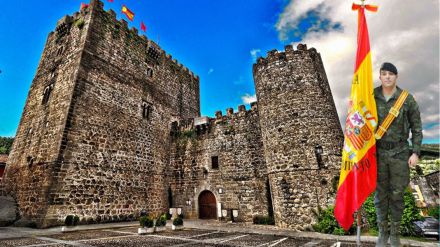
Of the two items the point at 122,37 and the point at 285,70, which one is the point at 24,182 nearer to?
the point at 122,37

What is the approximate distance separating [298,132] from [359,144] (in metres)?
7.97

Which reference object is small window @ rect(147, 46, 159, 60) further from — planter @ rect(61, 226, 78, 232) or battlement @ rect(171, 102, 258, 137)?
planter @ rect(61, 226, 78, 232)

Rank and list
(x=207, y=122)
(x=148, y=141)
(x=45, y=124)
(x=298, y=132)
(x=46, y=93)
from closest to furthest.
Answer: (x=298, y=132) < (x=45, y=124) < (x=46, y=93) < (x=148, y=141) < (x=207, y=122)

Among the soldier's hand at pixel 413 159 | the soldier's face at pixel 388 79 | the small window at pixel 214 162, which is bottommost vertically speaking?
the soldier's hand at pixel 413 159

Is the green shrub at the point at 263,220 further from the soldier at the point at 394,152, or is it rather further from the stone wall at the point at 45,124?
the stone wall at the point at 45,124

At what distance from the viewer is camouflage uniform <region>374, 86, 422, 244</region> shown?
3004 mm

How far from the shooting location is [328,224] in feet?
29.0

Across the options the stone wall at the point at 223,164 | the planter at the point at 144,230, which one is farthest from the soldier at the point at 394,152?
the stone wall at the point at 223,164

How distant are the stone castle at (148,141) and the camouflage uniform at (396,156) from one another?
726 centimetres

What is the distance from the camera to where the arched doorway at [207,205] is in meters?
14.9

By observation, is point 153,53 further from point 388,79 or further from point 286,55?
point 388,79

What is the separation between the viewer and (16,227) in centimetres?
1009

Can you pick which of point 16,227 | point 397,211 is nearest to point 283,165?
point 397,211

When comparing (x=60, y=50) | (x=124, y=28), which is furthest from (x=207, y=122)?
(x=60, y=50)
